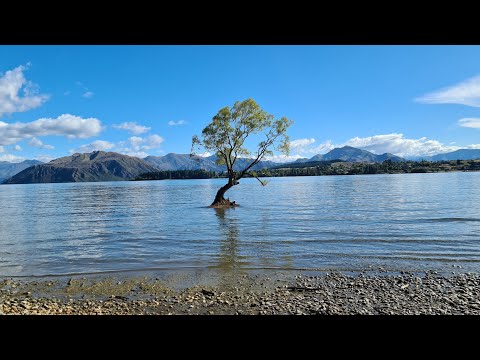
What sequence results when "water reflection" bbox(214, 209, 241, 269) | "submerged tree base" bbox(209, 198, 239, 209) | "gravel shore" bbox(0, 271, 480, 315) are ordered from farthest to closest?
"submerged tree base" bbox(209, 198, 239, 209), "water reflection" bbox(214, 209, 241, 269), "gravel shore" bbox(0, 271, 480, 315)

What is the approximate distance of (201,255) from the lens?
1964 cm

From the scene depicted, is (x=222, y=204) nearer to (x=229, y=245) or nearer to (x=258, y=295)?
(x=229, y=245)

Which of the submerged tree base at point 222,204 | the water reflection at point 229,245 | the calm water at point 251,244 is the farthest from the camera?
the submerged tree base at point 222,204

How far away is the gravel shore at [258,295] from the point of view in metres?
10.6

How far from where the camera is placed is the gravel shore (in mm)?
10594

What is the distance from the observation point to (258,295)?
12.3 metres

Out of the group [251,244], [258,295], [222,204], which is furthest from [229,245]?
[222,204]

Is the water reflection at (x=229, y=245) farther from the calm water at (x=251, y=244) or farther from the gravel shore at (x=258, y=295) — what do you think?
the gravel shore at (x=258, y=295)

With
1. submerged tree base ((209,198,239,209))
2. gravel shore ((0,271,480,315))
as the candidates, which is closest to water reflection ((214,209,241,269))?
gravel shore ((0,271,480,315))

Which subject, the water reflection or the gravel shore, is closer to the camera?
the gravel shore

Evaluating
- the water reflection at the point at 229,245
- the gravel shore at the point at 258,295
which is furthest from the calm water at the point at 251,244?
the gravel shore at the point at 258,295

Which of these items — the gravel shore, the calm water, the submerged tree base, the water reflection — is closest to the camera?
the gravel shore

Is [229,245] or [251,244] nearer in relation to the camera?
[229,245]

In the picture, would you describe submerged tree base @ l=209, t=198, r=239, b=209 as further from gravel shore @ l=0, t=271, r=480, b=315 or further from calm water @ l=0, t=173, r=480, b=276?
gravel shore @ l=0, t=271, r=480, b=315
